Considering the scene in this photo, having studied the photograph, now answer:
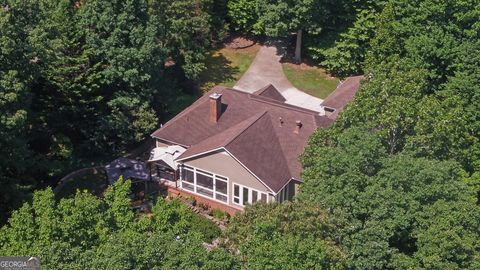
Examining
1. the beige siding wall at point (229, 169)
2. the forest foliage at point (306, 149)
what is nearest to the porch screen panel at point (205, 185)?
the beige siding wall at point (229, 169)

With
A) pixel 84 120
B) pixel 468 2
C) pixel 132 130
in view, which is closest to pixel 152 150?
pixel 132 130

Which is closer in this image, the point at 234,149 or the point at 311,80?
the point at 234,149

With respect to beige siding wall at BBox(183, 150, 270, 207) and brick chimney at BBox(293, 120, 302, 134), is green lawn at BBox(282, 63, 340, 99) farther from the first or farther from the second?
beige siding wall at BBox(183, 150, 270, 207)

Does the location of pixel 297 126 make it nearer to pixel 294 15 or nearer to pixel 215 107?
pixel 215 107

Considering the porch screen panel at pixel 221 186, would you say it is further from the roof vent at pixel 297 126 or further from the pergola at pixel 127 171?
the roof vent at pixel 297 126

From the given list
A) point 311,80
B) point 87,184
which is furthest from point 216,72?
point 87,184

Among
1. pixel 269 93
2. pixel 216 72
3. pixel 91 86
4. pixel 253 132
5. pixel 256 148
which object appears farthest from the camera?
pixel 216 72
